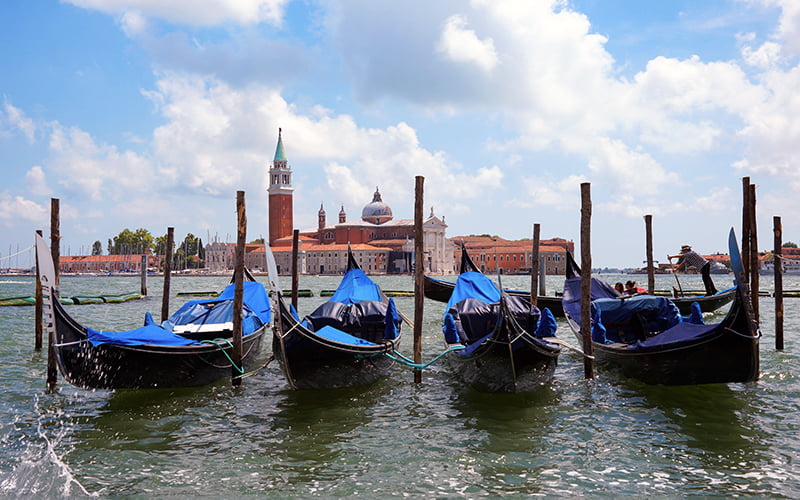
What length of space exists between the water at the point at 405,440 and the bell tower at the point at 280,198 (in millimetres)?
72591

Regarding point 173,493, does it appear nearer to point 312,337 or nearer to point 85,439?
point 85,439

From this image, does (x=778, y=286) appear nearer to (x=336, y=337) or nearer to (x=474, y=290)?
(x=474, y=290)

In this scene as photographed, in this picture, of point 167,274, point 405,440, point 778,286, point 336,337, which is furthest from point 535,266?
point 405,440

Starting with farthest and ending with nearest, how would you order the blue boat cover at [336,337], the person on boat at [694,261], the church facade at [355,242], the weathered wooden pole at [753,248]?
1. the church facade at [355,242]
2. the person on boat at [694,261]
3. the weathered wooden pole at [753,248]
4. the blue boat cover at [336,337]

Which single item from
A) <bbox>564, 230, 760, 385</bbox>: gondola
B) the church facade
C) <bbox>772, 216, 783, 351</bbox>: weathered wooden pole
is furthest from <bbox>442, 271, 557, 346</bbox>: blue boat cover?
the church facade

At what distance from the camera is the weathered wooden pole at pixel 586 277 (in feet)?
23.3

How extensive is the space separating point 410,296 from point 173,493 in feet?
72.2

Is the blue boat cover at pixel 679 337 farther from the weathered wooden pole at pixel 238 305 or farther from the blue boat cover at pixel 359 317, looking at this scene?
the weathered wooden pole at pixel 238 305

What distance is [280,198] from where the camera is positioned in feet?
259

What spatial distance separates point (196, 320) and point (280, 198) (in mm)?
71998

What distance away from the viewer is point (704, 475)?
4.28m

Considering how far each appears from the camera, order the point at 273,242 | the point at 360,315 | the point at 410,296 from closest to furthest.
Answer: the point at 360,315, the point at 410,296, the point at 273,242

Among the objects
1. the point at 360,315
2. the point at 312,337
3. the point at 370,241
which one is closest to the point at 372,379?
the point at 312,337

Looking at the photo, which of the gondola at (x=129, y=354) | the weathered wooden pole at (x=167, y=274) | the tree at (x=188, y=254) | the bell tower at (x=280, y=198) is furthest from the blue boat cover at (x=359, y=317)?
the tree at (x=188, y=254)
